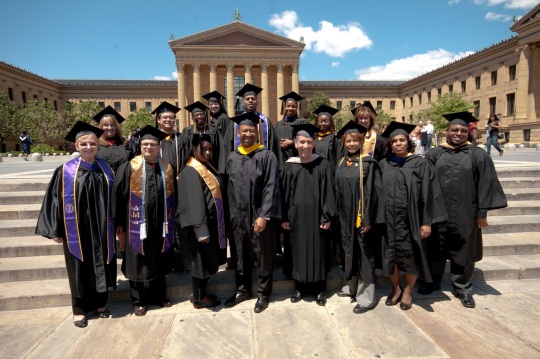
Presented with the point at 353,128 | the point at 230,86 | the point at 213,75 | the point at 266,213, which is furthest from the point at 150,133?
the point at 213,75

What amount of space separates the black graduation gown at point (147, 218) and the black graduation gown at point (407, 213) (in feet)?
8.95

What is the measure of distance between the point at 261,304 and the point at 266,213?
1.17 metres

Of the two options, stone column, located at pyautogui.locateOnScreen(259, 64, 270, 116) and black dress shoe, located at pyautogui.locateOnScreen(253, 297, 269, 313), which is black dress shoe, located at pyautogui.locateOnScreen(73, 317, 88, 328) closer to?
black dress shoe, located at pyautogui.locateOnScreen(253, 297, 269, 313)

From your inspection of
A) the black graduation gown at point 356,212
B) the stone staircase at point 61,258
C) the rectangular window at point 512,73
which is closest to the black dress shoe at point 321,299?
the black graduation gown at point 356,212

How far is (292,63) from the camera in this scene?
49875 millimetres

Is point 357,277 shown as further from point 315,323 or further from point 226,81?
point 226,81

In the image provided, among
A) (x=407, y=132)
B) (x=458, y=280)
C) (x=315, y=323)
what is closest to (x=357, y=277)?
(x=315, y=323)

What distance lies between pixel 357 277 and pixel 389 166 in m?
1.50

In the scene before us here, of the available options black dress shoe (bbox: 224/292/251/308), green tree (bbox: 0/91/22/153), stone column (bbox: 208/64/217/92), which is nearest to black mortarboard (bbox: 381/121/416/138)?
black dress shoe (bbox: 224/292/251/308)

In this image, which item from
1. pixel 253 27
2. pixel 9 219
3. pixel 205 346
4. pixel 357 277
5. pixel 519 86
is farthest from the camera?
pixel 253 27

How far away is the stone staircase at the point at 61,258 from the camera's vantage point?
418cm

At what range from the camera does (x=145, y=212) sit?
3.73 metres

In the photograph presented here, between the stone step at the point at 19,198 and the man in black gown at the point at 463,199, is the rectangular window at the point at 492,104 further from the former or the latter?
the stone step at the point at 19,198

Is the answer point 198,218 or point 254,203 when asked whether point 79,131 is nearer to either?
point 198,218
